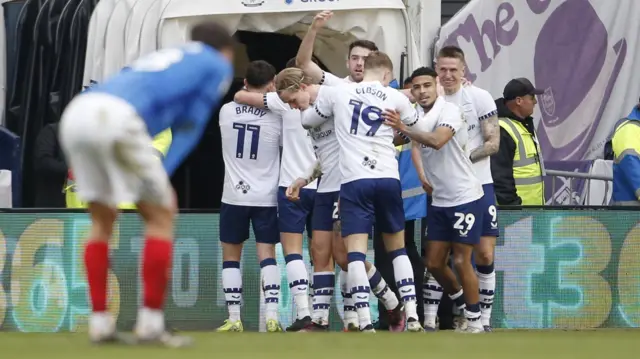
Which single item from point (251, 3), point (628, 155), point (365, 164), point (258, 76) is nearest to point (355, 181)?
point (365, 164)

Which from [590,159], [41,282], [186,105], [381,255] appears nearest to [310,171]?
[381,255]

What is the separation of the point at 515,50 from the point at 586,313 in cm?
439

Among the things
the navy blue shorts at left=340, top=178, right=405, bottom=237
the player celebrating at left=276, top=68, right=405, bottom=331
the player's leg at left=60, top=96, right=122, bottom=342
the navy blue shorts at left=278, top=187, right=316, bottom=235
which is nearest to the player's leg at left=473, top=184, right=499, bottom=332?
the player celebrating at left=276, top=68, right=405, bottom=331

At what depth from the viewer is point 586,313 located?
42.9ft

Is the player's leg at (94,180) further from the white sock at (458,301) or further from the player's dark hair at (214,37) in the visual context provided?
the white sock at (458,301)

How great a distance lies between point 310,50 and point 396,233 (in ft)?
5.41

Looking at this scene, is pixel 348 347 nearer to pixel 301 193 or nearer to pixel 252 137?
pixel 301 193

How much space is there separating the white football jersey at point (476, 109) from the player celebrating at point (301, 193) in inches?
47.0

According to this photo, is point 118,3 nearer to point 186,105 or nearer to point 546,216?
point 546,216

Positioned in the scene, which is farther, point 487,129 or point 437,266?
point 487,129

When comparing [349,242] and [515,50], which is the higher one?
[515,50]

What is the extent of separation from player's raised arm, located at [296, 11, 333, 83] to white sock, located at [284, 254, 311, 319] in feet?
4.54

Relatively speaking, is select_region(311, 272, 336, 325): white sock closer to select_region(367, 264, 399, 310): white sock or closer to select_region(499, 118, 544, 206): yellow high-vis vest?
select_region(367, 264, 399, 310): white sock

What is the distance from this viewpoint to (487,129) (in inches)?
476
